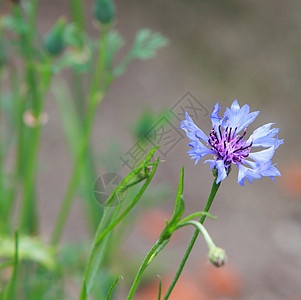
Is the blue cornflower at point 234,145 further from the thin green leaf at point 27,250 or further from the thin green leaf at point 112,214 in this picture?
the thin green leaf at point 27,250

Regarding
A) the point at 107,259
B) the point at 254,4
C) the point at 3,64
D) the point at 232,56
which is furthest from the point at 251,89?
the point at 3,64

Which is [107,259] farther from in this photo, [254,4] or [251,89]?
[254,4]

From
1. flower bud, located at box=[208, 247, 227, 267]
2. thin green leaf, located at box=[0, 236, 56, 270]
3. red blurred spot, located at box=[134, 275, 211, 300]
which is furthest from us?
red blurred spot, located at box=[134, 275, 211, 300]

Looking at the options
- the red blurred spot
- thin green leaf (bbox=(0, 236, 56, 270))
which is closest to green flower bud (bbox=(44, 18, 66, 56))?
thin green leaf (bbox=(0, 236, 56, 270))

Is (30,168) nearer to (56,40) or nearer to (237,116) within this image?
(56,40)

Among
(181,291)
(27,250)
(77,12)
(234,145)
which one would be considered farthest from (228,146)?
(181,291)

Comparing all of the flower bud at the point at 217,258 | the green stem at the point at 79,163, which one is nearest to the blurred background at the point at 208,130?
the green stem at the point at 79,163

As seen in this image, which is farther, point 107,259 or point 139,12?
point 139,12

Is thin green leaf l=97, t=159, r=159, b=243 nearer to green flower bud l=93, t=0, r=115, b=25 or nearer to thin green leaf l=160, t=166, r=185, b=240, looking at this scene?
thin green leaf l=160, t=166, r=185, b=240
